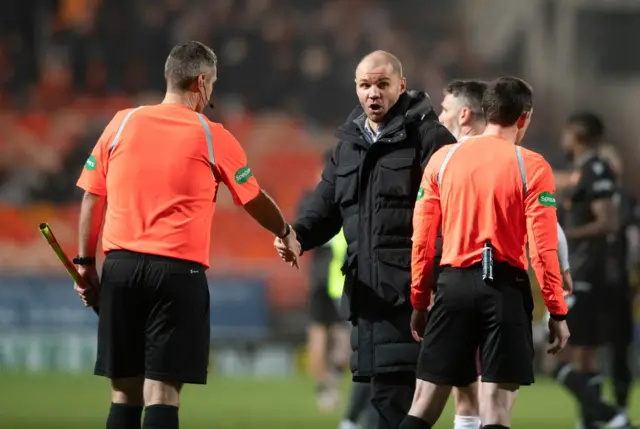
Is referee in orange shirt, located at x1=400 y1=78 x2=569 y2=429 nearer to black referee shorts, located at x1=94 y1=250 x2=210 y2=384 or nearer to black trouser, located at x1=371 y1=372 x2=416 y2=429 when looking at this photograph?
black trouser, located at x1=371 y1=372 x2=416 y2=429

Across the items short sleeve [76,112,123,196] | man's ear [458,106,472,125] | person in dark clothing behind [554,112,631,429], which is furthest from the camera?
person in dark clothing behind [554,112,631,429]

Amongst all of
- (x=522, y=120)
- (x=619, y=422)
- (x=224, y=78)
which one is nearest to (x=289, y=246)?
(x=522, y=120)

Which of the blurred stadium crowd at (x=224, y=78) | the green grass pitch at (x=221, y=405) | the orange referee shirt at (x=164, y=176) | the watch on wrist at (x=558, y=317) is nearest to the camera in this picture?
the watch on wrist at (x=558, y=317)

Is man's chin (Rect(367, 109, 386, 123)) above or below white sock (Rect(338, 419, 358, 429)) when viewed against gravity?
above

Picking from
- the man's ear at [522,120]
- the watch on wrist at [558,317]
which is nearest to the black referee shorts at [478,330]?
the watch on wrist at [558,317]

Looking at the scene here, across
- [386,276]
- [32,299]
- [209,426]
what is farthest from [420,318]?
[32,299]

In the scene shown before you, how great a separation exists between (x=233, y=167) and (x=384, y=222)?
0.79 metres

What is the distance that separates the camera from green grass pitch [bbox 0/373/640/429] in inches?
406

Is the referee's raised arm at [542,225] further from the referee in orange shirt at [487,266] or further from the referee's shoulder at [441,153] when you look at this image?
the referee's shoulder at [441,153]

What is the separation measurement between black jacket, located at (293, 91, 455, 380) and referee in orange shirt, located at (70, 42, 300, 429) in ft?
2.17

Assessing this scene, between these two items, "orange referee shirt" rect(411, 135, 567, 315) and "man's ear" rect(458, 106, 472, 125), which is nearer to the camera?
"orange referee shirt" rect(411, 135, 567, 315)

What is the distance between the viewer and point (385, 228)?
20.2ft

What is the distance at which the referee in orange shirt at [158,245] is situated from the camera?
5.69 m

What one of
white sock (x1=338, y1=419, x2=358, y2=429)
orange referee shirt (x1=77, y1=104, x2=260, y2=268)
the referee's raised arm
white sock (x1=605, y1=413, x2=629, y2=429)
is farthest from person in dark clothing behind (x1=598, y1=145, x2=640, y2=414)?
orange referee shirt (x1=77, y1=104, x2=260, y2=268)
